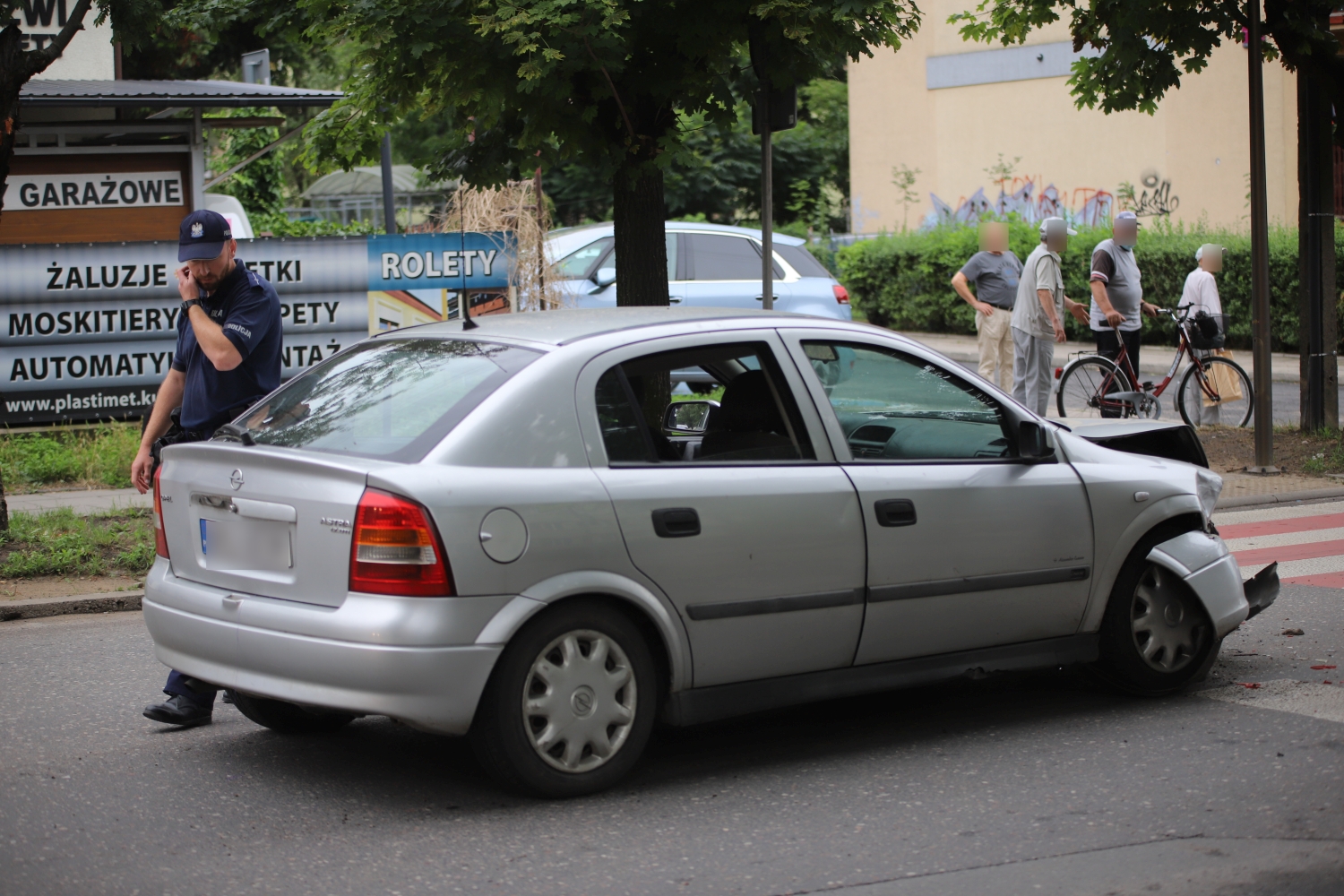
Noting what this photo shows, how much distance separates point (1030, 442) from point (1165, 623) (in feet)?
3.21

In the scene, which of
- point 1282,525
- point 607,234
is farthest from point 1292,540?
point 607,234

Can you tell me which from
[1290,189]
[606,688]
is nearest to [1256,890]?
[606,688]

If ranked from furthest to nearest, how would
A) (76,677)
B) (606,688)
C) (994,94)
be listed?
(994,94) < (76,677) < (606,688)

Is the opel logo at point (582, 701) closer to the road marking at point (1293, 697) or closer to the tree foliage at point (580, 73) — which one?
the road marking at point (1293, 697)

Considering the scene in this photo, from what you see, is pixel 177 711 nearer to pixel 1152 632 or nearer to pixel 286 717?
pixel 286 717

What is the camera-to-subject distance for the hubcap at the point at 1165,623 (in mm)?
5711

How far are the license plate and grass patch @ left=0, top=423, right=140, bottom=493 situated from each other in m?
6.77

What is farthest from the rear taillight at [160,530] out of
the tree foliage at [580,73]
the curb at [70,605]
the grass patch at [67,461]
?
the grass patch at [67,461]

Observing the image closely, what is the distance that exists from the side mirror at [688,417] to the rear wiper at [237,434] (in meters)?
1.46

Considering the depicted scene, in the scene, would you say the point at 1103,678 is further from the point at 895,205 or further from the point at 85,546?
the point at 895,205

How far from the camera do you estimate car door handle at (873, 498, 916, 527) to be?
16.5 feet

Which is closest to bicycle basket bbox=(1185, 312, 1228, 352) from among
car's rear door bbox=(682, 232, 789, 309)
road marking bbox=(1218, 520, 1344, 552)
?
car's rear door bbox=(682, 232, 789, 309)

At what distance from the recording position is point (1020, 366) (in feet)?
42.9

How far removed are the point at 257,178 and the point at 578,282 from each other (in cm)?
1644
